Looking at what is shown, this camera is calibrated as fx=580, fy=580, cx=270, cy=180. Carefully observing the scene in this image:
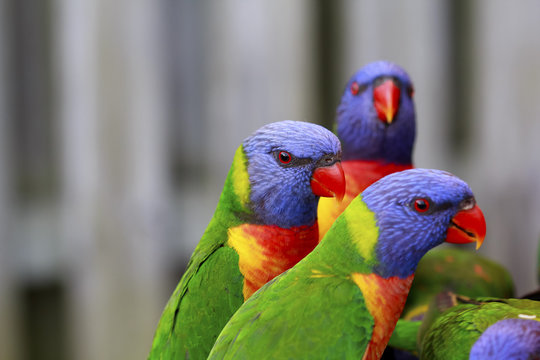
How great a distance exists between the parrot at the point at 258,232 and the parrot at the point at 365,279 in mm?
61

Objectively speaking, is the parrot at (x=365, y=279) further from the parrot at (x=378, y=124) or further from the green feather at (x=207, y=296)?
the parrot at (x=378, y=124)

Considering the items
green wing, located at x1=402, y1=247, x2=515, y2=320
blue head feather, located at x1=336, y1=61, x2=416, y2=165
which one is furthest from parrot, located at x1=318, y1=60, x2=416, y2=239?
green wing, located at x1=402, y1=247, x2=515, y2=320

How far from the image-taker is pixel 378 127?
0.86 m

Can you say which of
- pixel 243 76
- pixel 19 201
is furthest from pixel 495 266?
pixel 19 201

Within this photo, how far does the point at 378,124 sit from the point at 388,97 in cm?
5

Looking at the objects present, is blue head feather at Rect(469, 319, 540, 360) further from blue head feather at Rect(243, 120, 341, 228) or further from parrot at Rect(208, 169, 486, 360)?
blue head feather at Rect(243, 120, 341, 228)

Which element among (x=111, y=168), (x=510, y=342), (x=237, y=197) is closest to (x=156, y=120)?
(x=111, y=168)

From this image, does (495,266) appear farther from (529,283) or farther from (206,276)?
(529,283)

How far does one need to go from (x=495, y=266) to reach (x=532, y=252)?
1004 millimetres

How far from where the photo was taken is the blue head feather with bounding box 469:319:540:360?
48 centimetres

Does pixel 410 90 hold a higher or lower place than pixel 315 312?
higher

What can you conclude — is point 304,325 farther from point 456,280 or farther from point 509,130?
point 509,130

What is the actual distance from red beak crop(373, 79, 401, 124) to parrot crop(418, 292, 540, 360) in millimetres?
270

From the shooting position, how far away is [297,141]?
0.62 meters
